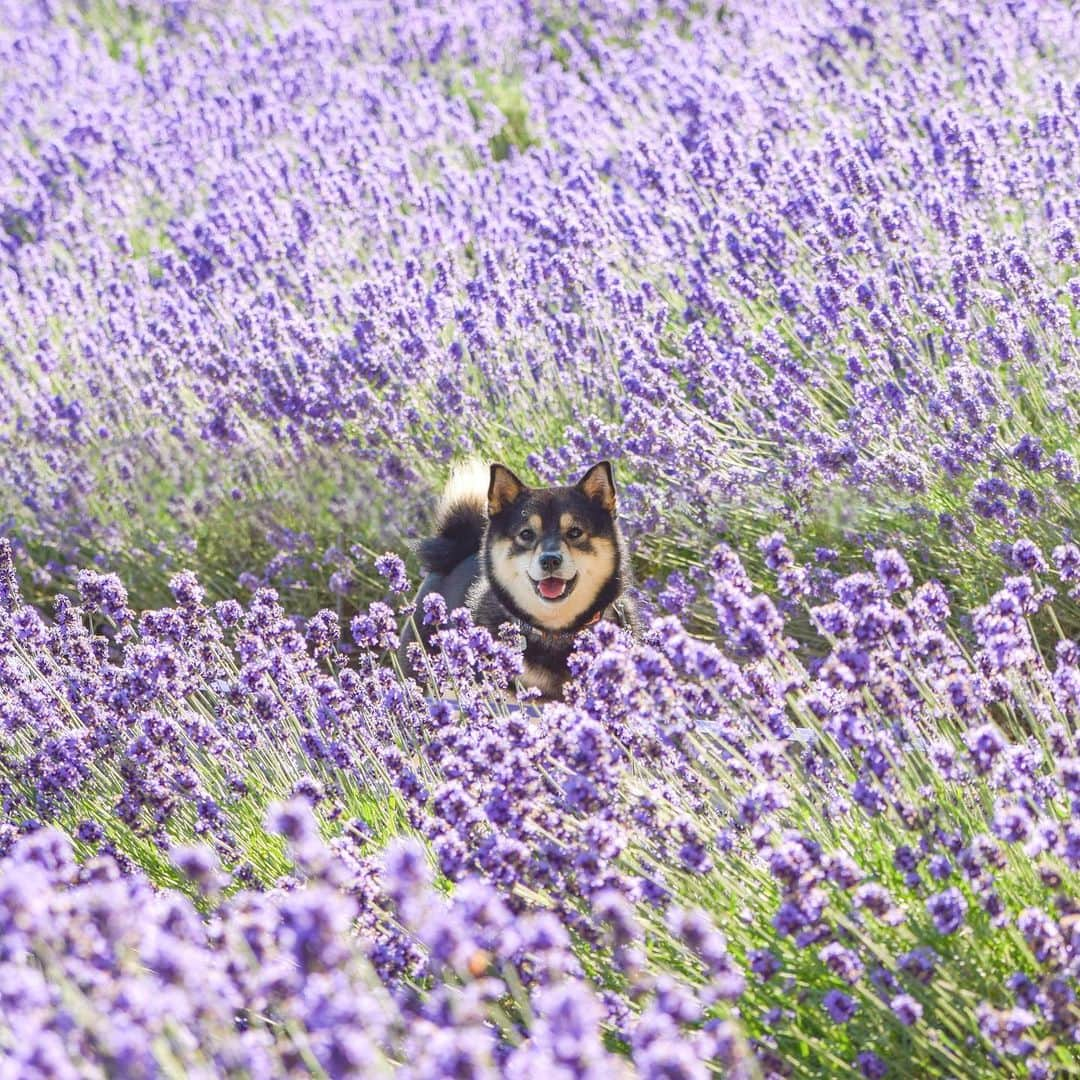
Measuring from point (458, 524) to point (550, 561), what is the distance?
0.73 metres

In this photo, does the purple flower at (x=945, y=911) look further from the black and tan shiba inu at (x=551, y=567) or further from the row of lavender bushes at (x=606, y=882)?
the black and tan shiba inu at (x=551, y=567)

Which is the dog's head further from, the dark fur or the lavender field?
the dark fur

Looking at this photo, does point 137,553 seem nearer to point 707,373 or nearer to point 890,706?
point 707,373

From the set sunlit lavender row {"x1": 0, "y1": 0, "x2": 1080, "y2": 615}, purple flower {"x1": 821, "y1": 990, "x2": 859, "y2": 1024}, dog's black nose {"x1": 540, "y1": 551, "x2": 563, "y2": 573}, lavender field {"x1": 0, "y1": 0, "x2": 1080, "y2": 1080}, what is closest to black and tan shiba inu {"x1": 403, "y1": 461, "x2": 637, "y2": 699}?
dog's black nose {"x1": 540, "y1": 551, "x2": 563, "y2": 573}

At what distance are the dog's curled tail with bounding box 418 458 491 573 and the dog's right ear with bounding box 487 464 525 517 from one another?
1.13 feet

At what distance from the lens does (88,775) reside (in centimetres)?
304

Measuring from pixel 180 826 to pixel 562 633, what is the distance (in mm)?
1278

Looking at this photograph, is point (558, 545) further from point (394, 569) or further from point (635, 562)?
point (635, 562)

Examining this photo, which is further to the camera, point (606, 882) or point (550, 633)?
point (550, 633)

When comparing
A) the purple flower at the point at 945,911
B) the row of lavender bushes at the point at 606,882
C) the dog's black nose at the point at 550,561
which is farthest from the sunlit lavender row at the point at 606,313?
the purple flower at the point at 945,911

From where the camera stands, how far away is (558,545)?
148 inches

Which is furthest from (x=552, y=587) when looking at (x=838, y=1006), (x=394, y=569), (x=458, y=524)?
(x=838, y=1006)

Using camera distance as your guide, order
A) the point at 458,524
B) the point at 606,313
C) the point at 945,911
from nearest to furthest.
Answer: the point at 945,911, the point at 458,524, the point at 606,313

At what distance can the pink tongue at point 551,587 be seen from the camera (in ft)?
12.6
